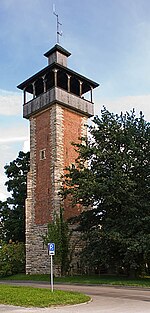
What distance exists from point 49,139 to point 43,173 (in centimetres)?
268

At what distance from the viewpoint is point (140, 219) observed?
23.1 m

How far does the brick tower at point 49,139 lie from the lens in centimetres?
3055

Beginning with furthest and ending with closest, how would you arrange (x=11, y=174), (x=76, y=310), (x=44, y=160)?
(x=11, y=174), (x=44, y=160), (x=76, y=310)

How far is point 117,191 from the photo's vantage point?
918 inches

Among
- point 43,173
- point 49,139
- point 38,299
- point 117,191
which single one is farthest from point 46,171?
point 38,299

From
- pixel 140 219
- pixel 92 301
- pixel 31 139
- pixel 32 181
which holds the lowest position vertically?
pixel 92 301

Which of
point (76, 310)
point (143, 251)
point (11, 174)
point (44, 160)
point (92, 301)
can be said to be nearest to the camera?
point (76, 310)

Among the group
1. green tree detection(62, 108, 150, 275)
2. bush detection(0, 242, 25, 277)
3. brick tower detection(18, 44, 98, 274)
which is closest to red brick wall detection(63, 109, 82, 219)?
brick tower detection(18, 44, 98, 274)

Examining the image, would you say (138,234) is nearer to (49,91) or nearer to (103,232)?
(103,232)

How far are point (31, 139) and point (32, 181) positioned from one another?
364cm

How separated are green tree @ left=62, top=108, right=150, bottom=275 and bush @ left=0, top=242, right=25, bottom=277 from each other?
8.58 meters

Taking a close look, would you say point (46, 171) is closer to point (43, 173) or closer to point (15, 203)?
point (43, 173)

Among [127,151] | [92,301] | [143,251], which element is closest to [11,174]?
[127,151]

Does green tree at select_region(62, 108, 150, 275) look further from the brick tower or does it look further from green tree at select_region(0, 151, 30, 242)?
green tree at select_region(0, 151, 30, 242)
